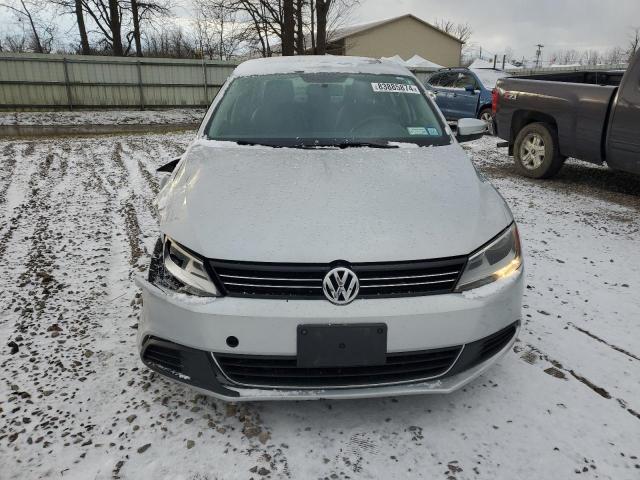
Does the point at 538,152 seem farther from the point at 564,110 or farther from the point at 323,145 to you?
the point at 323,145

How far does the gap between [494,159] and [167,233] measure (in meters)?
7.48

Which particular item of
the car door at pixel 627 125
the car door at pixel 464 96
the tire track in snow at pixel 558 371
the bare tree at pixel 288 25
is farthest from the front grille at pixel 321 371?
the bare tree at pixel 288 25

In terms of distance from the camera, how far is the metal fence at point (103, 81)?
16531mm

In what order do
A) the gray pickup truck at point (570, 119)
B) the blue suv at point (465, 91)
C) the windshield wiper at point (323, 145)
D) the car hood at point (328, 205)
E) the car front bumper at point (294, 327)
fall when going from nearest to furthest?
the car front bumper at point (294, 327) < the car hood at point (328, 205) < the windshield wiper at point (323, 145) < the gray pickup truck at point (570, 119) < the blue suv at point (465, 91)

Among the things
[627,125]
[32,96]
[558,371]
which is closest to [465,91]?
[627,125]

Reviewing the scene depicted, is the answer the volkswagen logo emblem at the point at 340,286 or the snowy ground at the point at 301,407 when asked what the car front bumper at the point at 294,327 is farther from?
the snowy ground at the point at 301,407

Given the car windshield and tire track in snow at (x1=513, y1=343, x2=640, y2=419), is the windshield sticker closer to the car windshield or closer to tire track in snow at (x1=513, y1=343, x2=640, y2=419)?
the car windshield

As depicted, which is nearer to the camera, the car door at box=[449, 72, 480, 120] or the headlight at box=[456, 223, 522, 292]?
the headlight at box=[456, 223, 522, 292]

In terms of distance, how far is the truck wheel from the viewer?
21.1ft

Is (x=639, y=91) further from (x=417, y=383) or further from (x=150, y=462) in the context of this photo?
(x=150, y=462)

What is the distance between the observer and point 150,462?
1.85m

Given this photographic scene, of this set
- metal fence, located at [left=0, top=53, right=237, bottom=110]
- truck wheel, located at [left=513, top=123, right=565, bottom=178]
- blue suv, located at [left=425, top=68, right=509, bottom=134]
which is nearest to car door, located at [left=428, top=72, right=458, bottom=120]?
blue suv, located at [left=425, top=68, right=509, bottom=134]

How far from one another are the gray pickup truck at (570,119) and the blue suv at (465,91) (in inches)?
140

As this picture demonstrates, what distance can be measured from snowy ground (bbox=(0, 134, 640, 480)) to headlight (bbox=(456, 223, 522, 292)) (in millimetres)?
614
